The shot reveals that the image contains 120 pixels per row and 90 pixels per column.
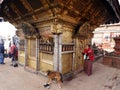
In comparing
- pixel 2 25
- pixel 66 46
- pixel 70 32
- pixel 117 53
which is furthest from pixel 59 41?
pixel 2 25

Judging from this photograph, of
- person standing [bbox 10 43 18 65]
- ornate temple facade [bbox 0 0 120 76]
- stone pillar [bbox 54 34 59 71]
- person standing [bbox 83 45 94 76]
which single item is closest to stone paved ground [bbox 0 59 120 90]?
person standing [bbox 83 45 94 76]

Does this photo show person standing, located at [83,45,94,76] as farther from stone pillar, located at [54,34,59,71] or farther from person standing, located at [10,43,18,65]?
person standing, located at [10,43,18,65]

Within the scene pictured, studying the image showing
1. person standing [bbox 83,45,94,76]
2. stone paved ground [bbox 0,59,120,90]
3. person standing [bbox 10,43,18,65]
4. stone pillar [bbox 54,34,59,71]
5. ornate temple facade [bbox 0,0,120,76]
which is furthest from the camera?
person standing [bbox 10,43,18,65]

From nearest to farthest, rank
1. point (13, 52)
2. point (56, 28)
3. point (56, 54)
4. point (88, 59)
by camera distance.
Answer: point (56, 28)
point (56, 54)
point (88, 59)
point (13, 52)

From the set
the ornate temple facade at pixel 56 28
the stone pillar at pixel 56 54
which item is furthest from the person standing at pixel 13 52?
the stone pillar at pixel 56 54

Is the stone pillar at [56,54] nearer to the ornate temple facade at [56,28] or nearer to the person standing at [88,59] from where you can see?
the ornate temple facade at [56,28]

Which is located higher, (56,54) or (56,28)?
(56,28)

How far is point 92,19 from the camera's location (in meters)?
7.43

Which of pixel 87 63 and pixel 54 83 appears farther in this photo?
pixel 87 63

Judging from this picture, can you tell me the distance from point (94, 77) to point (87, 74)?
1.55 ft

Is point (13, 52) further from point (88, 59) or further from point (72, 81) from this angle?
point (88, 59)

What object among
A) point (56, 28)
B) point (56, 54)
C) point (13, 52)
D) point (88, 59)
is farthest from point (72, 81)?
point (13, 52)

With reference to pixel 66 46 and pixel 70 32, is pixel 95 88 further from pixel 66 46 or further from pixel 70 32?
pixel 70 32

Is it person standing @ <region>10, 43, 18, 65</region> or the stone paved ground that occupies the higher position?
person standing @ <region>10, 43, 18, 65</region>
